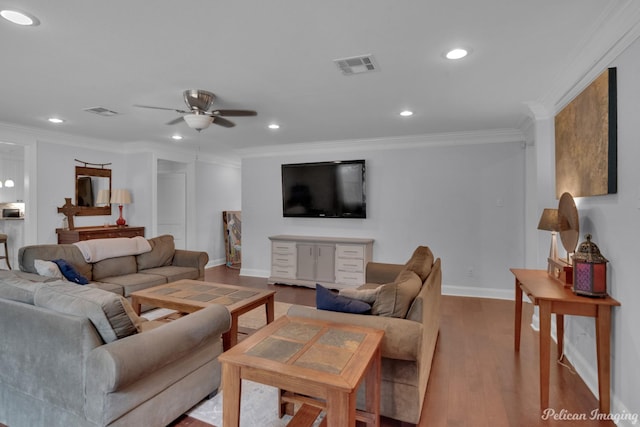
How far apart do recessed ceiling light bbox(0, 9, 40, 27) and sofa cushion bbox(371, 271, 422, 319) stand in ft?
8.63

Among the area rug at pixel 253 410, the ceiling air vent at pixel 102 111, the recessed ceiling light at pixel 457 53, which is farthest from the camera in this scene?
the ceiling air vent at pixel 102 111

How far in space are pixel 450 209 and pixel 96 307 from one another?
4636 mm

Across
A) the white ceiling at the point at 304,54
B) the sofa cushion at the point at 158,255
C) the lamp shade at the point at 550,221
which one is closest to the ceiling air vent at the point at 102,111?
the white ceiling at the point at 304,54

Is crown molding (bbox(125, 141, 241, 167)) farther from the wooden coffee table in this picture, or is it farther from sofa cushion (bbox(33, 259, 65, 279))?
the wooden coffee table

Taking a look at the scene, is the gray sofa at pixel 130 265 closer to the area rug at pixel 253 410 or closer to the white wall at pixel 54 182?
the white wall at pixel 54 182

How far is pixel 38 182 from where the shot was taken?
496 cm

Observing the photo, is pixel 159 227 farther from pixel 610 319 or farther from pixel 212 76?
pixel 610 319

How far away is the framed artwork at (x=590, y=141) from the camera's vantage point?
83.2 inches

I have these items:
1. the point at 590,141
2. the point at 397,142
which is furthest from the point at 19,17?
the point at 397,142

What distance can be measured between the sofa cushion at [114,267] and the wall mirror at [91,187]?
5.70 ft

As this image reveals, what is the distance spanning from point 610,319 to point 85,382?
303cm

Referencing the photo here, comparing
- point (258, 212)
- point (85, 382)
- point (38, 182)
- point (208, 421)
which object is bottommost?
point (208, 421)

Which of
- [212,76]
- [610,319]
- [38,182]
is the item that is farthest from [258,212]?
[610,319]

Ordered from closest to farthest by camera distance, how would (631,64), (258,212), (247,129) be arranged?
(631,64), (247,129), (258,212)
